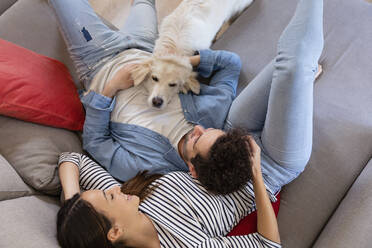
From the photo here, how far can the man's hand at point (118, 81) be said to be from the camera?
4.55ft

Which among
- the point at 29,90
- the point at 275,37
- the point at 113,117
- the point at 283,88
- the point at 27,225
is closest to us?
the point at 27,225

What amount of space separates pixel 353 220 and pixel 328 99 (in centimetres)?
64

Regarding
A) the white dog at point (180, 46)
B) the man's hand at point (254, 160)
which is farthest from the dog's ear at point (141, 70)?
the man's hand at point (254, 160)

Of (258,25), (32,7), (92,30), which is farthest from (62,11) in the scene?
(258,25)

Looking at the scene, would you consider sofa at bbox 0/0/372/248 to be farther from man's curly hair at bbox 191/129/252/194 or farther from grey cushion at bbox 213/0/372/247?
man's curly hair at bbox 191/129/252/194

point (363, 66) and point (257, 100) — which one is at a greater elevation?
point (363, 66)

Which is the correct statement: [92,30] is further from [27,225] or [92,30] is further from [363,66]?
[363,66]

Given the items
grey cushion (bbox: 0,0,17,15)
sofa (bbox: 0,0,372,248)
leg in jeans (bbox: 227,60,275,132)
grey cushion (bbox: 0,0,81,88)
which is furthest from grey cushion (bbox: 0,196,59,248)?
grey cushion (bbox: 0,0,17,15)

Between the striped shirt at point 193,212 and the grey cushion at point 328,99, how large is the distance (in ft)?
0.72

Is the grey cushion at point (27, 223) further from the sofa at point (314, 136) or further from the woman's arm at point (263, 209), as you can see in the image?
the woman's arm at point (263, 209)

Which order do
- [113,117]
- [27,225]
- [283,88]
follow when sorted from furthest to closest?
[113,117] → [283,88] → [27,225]

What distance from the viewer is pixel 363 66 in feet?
4.69

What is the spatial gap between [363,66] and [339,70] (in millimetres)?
127

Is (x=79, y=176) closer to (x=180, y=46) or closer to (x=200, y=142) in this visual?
(x=200, y=142)
